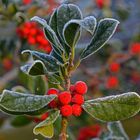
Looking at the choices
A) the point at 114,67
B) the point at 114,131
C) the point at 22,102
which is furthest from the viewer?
the point at 114,67

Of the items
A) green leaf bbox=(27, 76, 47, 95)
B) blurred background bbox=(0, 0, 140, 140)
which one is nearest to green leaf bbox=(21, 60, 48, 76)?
green leaf bbox=(27, 76, 47, 95)

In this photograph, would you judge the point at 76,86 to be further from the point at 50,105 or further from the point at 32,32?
the point at 32,32

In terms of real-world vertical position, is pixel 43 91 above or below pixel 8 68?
above

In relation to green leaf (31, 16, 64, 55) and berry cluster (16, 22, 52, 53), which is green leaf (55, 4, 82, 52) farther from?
berry cluster (16, 22, 52, 53)

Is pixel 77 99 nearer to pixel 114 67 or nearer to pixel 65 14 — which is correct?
pixel 65 14

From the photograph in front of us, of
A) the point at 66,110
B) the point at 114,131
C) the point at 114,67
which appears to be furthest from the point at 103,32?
the point at 114,67

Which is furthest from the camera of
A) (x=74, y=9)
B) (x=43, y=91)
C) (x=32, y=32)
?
(x=32, y=32)

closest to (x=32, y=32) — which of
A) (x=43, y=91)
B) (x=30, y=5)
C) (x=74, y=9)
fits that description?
(x=30, y=5)
